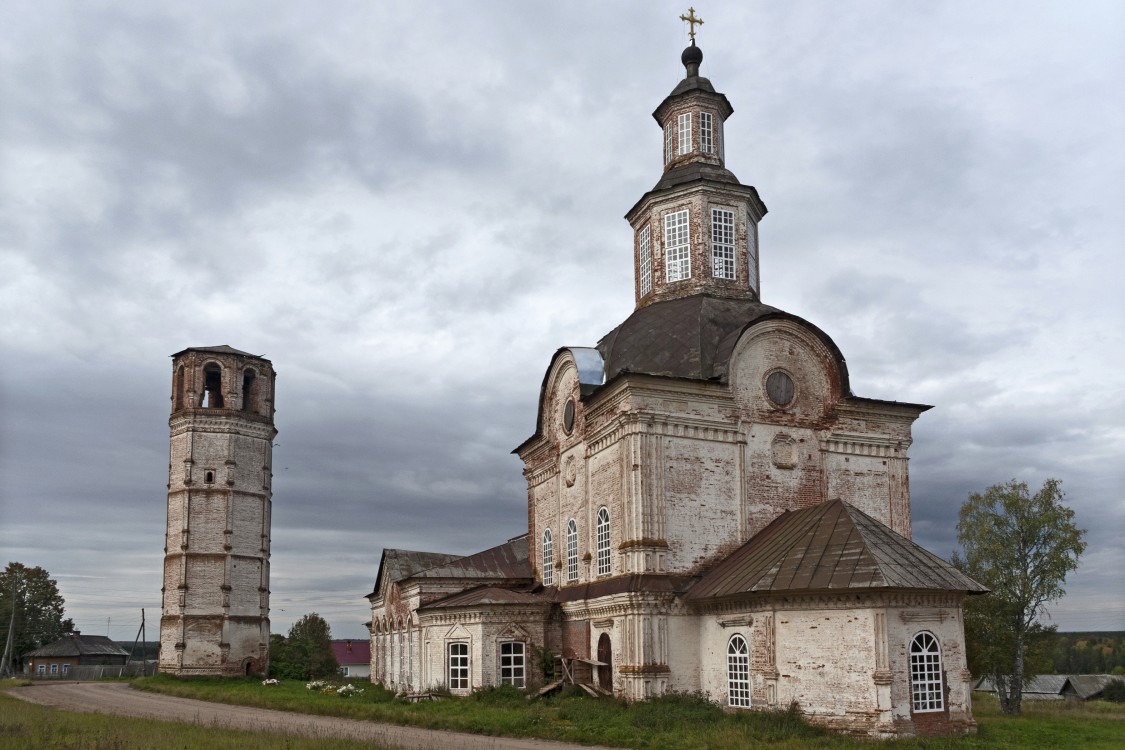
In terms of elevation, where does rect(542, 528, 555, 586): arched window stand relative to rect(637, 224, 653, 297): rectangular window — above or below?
below

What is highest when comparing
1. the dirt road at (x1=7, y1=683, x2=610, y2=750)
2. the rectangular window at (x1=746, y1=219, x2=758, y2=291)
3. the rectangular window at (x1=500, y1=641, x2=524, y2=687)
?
the rectangular window at (x1=746, y1=219, x2=758, y2=291)

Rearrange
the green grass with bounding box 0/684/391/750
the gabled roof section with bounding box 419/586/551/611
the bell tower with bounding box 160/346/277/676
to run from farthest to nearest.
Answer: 1. the bell tower with bounding box 160/346/277/676
2. the gabled roof section with bounding box 419/586/551/611
3. the green grass with bounding box 0/684/391/750

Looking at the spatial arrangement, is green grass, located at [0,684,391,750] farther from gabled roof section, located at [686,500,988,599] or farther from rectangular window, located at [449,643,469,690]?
gabled roof section, located at [686,500,988,599]

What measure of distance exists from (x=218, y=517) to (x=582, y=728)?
83.3 ft

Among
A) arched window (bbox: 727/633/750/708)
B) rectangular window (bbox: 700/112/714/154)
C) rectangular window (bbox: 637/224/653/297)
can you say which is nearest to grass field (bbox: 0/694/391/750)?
arched window (bbox: 727/633/750/708)

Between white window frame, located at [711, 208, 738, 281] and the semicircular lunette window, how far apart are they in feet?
13.1

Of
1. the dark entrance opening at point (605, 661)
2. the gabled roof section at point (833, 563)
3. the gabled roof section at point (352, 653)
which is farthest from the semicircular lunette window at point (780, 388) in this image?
the gabled roof section at point (352, 653)

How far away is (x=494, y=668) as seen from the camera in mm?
22875

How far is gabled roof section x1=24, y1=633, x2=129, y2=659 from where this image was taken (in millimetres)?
55000

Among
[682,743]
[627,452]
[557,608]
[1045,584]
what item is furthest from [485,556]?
[1045,584]

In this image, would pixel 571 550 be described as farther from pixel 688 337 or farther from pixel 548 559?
pixel 688 337

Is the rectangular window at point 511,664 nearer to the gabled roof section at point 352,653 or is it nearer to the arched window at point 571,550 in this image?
the arched window at point 571,550

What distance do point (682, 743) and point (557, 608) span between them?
29.4ft

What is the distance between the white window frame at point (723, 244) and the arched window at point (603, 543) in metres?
7.28
